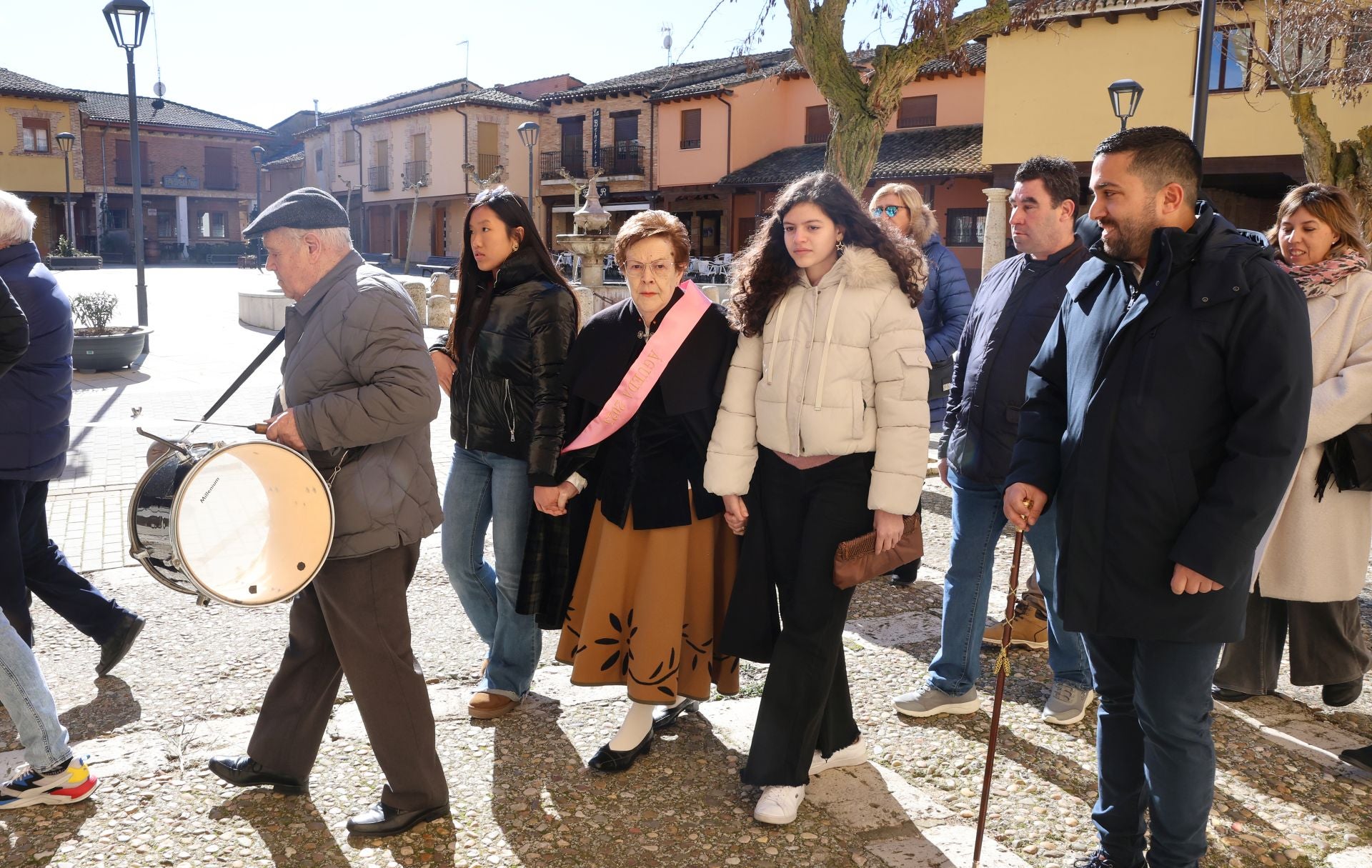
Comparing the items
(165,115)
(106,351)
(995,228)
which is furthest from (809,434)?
(165,115)

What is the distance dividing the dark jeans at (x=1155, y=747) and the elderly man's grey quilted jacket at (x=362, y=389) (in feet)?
6.12

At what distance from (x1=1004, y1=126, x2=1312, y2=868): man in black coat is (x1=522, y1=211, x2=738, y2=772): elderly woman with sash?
1.16m

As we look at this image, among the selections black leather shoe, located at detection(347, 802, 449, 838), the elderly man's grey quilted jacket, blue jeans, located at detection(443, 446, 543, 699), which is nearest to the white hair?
the elderly man's grey quilted jacket

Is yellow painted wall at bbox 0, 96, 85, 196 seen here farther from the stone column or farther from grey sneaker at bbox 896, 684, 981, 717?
grey sneaker at bbox 896, 684, 981, 717

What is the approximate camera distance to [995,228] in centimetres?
2041

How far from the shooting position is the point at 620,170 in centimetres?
3844

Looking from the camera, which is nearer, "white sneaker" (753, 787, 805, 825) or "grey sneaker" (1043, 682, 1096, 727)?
"white sneaker" (753, 787, 805, 825)

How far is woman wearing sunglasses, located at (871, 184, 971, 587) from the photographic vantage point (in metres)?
5.11

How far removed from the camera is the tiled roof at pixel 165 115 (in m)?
50.3

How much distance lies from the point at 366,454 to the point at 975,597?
7.21ft

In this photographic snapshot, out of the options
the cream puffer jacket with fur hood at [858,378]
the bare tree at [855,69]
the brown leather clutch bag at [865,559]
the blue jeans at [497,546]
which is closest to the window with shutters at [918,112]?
the bare tree at [855,69]

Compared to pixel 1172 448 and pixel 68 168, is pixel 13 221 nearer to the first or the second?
pixel 1172 448

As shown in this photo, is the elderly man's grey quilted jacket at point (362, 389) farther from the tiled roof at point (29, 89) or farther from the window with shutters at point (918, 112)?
the tiled roof at point (29, 89)

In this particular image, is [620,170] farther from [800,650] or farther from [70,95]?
[800,650]
